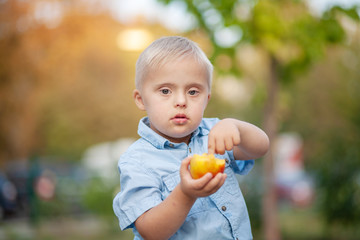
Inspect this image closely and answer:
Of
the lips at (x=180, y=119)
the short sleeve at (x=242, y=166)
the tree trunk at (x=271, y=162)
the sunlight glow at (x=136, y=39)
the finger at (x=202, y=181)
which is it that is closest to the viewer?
the finger at (x=202, y=181)

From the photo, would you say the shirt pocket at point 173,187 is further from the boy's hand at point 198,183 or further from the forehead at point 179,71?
the forehead at point 179,71

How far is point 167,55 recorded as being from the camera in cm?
168

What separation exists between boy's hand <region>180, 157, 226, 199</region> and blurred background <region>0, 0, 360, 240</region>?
3.92m

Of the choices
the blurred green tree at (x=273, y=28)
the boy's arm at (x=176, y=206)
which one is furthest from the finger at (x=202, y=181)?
the blurred green tree at (x=273, y=28)

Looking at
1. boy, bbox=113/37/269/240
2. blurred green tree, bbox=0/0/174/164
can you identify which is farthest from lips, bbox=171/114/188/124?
blurred green tree, bbox=0/0/174/164

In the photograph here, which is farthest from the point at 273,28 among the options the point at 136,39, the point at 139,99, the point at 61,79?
the point at 61,79

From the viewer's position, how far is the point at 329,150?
7.65m

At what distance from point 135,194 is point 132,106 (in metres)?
21.5

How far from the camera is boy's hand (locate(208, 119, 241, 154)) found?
159 centimetres

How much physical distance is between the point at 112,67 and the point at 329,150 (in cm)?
1750

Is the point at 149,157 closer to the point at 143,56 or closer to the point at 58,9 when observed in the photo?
the point at 143,56

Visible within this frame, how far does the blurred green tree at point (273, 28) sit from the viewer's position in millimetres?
5121

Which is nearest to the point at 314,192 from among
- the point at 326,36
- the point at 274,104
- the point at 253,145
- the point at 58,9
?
the point at 274,104

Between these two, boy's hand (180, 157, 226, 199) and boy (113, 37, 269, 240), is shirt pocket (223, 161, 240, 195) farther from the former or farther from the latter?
boy's hand (180, 157, 226, 199)
